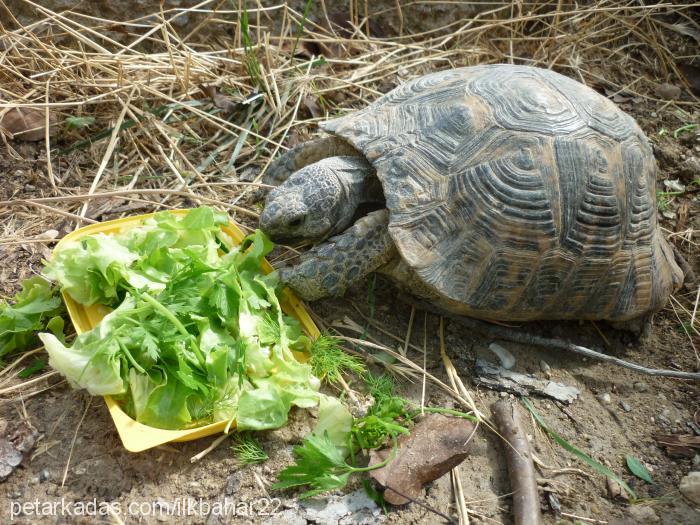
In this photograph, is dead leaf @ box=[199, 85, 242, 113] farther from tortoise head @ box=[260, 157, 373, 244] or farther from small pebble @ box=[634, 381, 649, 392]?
small pebble @ box=[634, 381, 649, 392]

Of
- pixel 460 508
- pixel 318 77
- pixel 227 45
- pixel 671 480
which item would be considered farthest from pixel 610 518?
A: pixel 227 45

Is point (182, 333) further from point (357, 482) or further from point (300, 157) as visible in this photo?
point (300, 157)

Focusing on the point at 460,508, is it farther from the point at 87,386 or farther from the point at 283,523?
the point at 87,386

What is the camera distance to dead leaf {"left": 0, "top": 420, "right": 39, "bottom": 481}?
92.5 inches

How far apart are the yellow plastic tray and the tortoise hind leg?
1.67ft

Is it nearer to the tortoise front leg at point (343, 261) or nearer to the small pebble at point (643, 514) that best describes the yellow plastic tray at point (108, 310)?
the tortoise front leg at point (343, 261)

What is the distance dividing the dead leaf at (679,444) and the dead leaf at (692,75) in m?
3.23

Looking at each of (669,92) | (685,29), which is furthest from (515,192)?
(685,29)

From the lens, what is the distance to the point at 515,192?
289 cm

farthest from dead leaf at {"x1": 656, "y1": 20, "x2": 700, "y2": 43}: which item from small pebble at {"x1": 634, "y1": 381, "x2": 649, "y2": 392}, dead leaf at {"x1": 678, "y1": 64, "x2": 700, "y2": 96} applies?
small pebble at {"x1": 634, "y1": 381, "x2": 649, "y2": 392}

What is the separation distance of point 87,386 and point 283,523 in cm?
92

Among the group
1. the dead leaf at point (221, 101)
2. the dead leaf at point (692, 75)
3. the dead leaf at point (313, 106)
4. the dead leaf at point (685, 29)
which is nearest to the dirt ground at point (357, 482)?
the dead leaf at point (221, 101)

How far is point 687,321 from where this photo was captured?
3615 millimetres

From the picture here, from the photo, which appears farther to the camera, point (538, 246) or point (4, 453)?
point (538, 246)
